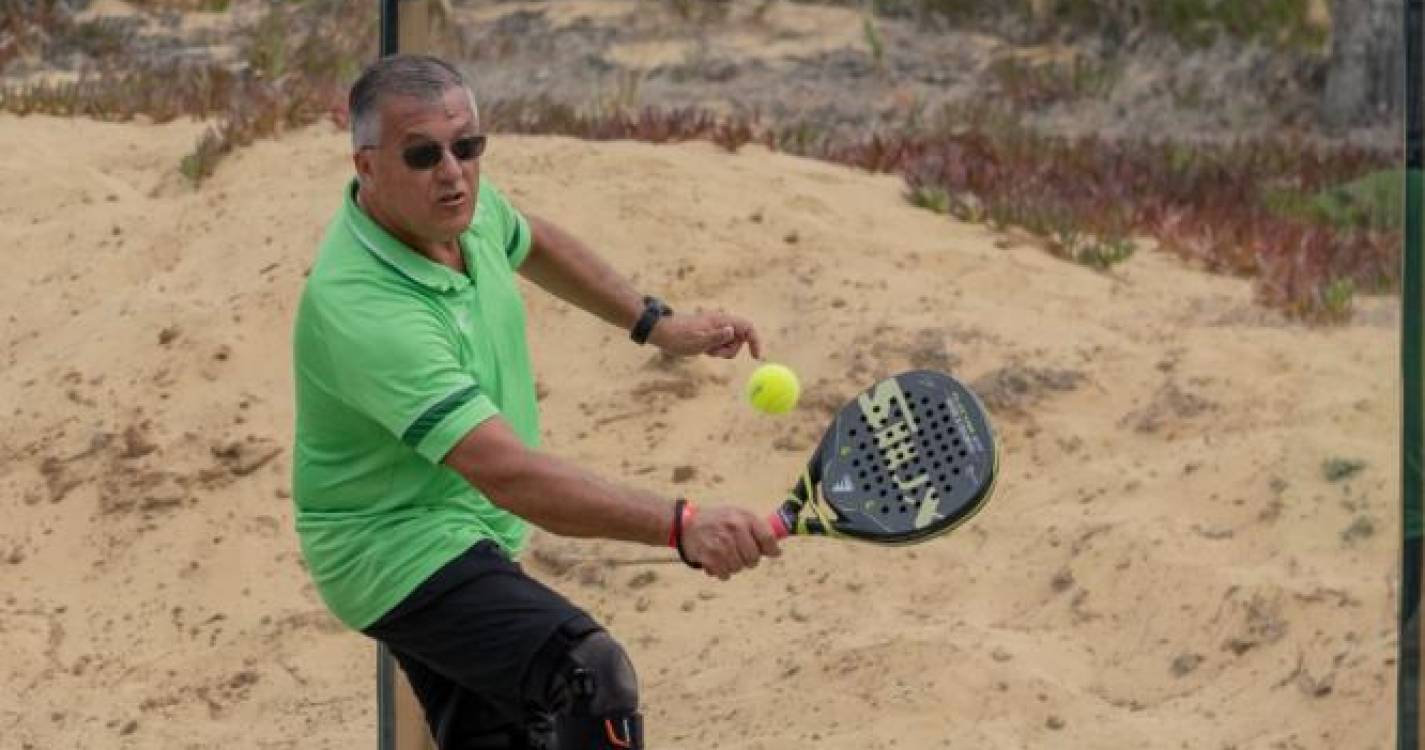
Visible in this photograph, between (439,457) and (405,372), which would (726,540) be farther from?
(405,372)

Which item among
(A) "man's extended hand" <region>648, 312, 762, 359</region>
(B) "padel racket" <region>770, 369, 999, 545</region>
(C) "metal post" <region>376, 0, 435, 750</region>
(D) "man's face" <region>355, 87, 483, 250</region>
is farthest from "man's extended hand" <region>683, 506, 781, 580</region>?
(C) "metal post" <region>376, 0, 435, 750</region>

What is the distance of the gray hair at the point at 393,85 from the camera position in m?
5.55

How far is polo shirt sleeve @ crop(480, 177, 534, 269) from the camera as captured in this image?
5.96 m

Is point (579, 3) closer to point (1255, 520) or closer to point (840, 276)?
point (840, 276)

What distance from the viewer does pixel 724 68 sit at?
39.5 ft

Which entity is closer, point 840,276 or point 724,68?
point 840,276

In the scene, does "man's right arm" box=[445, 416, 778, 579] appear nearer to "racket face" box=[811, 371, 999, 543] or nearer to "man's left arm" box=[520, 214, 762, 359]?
"racket face" box=[811, 371, 999, 543]

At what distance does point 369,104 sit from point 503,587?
81cm

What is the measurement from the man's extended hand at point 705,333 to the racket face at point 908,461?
18.9 inches

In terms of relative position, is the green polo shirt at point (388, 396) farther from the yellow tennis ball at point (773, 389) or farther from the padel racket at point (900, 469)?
the padel racket at point (900, 469)

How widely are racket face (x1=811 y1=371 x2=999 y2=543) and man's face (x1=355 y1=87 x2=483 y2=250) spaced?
707mm

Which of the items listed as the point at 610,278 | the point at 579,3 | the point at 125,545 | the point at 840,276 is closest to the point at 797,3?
the point at 579,3

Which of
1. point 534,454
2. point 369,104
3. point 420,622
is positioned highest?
point 369,104

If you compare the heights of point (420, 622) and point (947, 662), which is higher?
point (420, 622)
